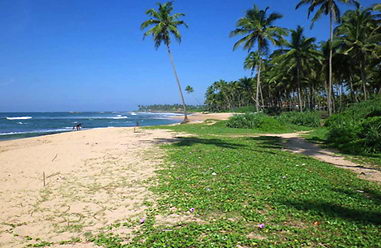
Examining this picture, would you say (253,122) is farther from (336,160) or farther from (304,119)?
(336,160)

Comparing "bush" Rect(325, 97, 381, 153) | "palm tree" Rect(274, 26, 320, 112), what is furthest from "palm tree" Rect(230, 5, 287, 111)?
"bush" Rect(325, 97, 381, 153)

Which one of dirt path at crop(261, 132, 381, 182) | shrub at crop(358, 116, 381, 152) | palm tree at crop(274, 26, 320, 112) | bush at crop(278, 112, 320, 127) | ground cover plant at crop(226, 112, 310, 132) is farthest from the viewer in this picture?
palm tree at crop(274, 26, 320, 112)

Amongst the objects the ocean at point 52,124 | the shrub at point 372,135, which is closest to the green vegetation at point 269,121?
the shrub at point 372,135

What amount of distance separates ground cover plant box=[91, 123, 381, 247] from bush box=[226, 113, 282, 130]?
12.6m

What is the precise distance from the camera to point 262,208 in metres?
4.14

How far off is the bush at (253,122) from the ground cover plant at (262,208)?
12.6 m

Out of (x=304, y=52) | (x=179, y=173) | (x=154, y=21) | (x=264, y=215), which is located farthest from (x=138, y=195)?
(x=304, y=52)

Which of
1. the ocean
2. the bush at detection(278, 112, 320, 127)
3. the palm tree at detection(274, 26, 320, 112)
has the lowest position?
the ocean

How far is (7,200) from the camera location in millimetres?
5148

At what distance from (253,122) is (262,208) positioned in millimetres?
16912

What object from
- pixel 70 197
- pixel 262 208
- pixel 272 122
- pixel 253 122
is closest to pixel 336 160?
pixel 262 208

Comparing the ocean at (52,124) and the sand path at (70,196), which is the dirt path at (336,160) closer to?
the sand path at (70,196)

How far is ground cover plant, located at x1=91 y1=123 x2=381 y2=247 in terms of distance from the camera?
316 cm

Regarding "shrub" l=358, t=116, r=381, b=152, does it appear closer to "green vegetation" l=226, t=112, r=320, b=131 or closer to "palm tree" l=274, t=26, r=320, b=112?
"green vegetation" l=226, t=112, r=320, b=131
